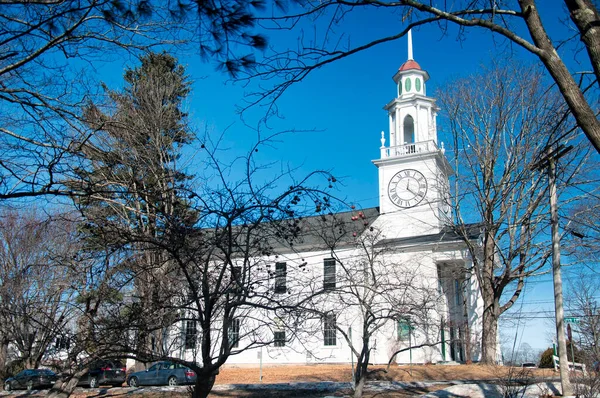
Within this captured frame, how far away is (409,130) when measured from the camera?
121 ft

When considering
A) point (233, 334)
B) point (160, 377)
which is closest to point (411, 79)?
point (160, 377)

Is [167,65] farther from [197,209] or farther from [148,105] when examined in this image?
[197,209]

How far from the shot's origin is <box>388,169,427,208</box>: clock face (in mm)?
33572

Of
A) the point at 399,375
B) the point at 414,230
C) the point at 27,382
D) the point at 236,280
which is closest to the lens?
the point at 236,280

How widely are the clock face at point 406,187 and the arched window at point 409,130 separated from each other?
10.1ft

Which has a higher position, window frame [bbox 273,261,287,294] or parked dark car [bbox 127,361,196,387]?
window frame [bbox 273,261,287,294]

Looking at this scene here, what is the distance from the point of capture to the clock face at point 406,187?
33.6 metres

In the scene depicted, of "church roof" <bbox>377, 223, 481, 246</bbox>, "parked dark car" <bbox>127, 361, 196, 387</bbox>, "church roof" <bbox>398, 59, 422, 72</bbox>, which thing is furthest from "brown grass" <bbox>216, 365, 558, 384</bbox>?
"church roof" <bbox>398, 59, 422, 72</bbox>

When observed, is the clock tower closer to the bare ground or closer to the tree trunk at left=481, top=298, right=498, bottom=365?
Result: the tree trunk at left=481, top=298, right=498, bottom=365

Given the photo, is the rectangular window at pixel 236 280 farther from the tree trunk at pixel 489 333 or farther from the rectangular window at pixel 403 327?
the tree trunk at pixel 489 333

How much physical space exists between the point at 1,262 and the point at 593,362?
79.9 ft

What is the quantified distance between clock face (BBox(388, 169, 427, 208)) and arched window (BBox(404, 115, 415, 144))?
10.1 feet

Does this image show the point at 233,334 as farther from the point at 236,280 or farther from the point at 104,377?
the point at 104,377

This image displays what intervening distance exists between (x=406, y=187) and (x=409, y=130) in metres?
5.11
